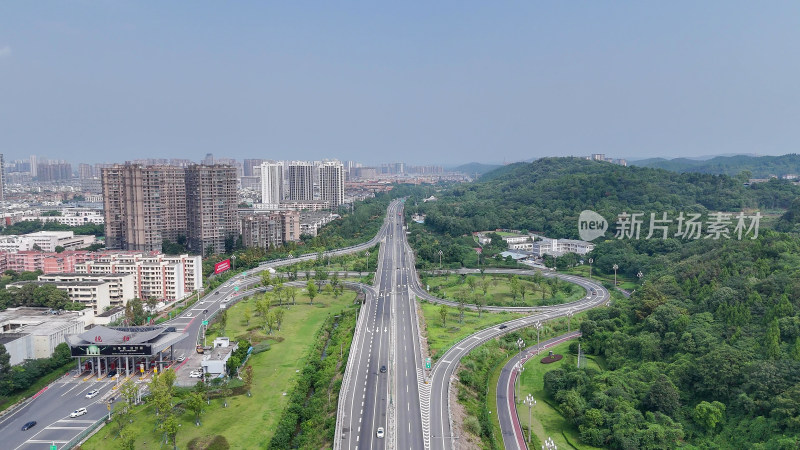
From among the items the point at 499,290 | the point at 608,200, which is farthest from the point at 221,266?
the point at 608,200

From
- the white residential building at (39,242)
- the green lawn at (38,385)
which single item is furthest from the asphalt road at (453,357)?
the white residential building at (39,242)

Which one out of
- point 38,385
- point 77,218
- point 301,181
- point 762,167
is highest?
point 762,167

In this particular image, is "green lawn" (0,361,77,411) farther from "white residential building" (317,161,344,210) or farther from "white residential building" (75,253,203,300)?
"white residential building" (317,161,344,210)

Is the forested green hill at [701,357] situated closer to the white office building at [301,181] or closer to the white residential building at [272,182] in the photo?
the white office building at [301,181]

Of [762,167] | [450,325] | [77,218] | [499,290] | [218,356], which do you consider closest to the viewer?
[218,356]

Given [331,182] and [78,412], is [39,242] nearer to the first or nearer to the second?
[78,412]
